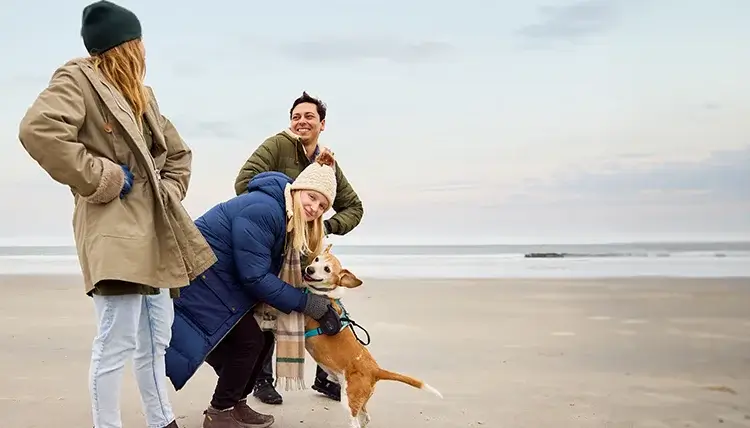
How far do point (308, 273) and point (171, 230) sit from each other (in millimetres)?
893

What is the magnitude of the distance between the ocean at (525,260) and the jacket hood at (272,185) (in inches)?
375

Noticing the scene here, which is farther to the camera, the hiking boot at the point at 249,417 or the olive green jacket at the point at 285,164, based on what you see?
the olive green jacket at the point at 285,164

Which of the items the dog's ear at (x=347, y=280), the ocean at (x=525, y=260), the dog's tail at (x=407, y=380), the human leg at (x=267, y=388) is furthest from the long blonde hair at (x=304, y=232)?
the ocean at (x=525, y=260)

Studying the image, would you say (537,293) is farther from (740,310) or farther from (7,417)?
(7,417)

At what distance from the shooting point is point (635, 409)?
4.14 metres

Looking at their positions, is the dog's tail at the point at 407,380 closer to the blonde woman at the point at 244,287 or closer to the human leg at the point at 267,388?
the blonde woman at the point at 244,287

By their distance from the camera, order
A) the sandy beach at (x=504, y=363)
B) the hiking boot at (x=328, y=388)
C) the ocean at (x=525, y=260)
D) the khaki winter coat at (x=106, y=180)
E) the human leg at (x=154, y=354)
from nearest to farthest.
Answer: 1. the khaki winter coat at (x=106, y=180)
2. the human leg at (x=154, y=354)
3. the sandy beach at (x=504, y=363)
4. the hiking boot at (x=328, y=388)
5. the ocean at (x=525, y=260)

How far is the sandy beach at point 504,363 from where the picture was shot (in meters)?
4.00

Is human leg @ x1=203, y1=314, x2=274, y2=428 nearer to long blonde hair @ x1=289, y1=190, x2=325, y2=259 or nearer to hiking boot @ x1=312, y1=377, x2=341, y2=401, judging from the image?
long blonde hair @ x1=289, y1=190, x2=325, y2=259

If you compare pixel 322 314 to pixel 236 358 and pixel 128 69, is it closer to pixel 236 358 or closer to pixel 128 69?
pixel 236 358

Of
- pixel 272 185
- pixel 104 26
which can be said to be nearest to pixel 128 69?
pixel 104 26

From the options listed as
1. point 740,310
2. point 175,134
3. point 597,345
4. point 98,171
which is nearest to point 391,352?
point 597,345

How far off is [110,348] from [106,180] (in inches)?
25.6

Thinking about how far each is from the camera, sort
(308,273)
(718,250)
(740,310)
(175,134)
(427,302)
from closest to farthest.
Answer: (175,134) < (308,273) < (740,310) < (427,302) < (718,250)
